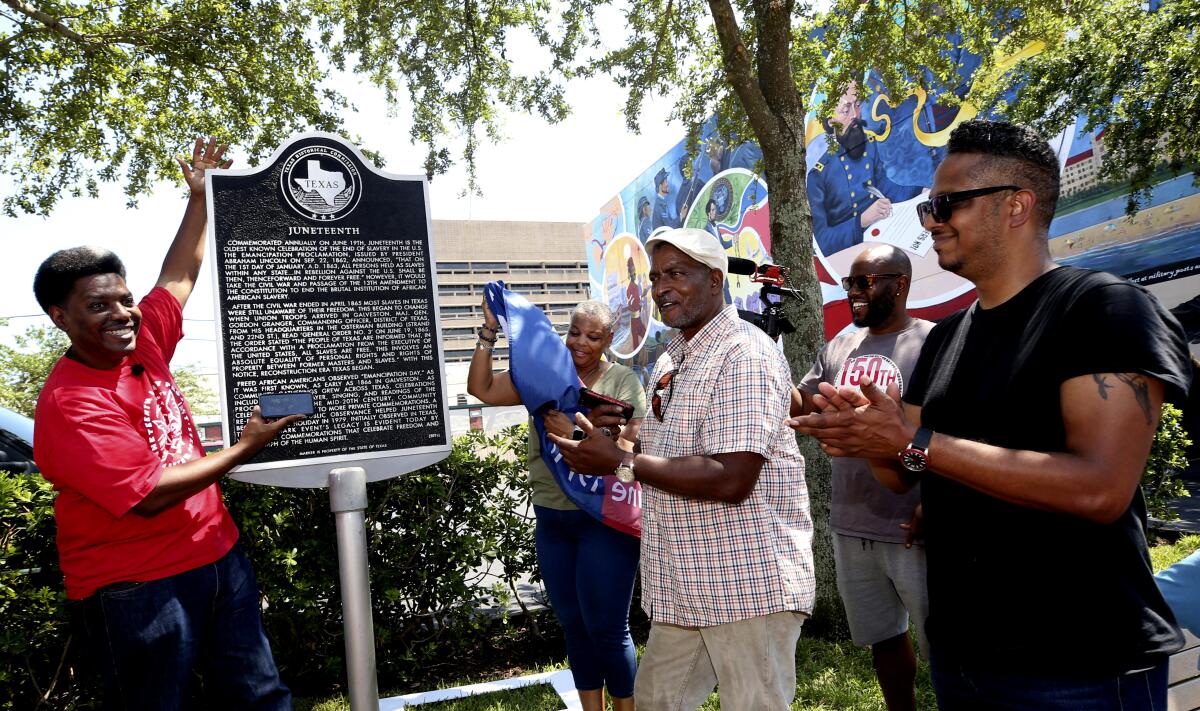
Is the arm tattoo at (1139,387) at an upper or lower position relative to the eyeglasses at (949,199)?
lower

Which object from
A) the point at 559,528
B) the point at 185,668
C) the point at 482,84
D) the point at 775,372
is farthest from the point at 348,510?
the point at 482,84

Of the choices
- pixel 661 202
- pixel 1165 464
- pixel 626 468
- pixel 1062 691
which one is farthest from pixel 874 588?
pixel 661 202

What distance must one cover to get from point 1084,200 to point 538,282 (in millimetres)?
106522

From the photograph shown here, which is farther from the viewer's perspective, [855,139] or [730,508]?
[855,139]

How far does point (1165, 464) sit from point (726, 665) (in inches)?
279

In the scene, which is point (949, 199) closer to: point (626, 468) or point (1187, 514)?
point (626, 468)

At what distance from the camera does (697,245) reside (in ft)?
9.05

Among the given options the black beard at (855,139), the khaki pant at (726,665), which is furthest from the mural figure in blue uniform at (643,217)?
the khaki pant at (726,665)

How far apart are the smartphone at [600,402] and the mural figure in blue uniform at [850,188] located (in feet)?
60.3

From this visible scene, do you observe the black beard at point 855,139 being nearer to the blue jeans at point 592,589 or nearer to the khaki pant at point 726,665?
the blue jeans at point 592,589

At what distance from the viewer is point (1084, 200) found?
1520cm

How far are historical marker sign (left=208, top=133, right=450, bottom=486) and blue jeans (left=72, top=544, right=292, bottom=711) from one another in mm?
461

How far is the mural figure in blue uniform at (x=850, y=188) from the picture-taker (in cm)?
2058

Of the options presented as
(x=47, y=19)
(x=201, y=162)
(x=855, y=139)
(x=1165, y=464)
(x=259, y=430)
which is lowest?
(x=1165, y=464)
